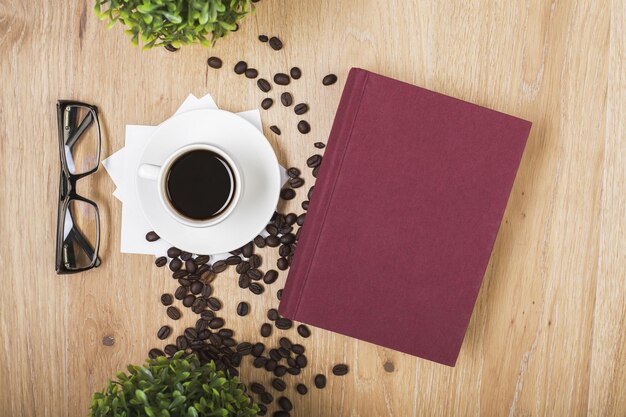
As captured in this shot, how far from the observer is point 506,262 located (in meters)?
0.92

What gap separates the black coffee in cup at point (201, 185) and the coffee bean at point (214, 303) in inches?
7.2

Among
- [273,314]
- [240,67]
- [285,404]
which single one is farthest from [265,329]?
[240,67]

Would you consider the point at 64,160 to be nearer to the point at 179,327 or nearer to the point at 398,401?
the point at 179,327

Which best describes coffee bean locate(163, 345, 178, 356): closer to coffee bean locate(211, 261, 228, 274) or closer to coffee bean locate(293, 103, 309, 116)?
coffee bean locate(211, 261, 228, 274)

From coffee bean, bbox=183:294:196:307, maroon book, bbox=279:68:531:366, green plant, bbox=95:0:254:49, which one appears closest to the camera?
green plant, bbox=95:0:254:49

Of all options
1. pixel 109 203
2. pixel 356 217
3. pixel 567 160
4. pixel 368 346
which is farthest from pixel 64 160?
pixel 567 160

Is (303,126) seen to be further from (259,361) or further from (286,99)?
(259,361)

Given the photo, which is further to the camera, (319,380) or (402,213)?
(319,380)

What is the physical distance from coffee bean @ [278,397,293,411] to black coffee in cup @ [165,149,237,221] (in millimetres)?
348

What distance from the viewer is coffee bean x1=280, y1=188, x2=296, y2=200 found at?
0.90 m

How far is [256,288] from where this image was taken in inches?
35.8

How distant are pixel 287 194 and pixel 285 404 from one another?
357 mm

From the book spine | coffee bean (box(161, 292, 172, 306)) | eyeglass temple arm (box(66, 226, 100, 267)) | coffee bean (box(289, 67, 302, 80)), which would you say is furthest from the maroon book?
eyeglass temple arm (box(66, 226, 100, 267))

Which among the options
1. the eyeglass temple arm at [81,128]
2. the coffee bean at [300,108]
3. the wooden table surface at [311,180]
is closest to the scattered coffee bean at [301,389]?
the wooden table surface at [311,180]
